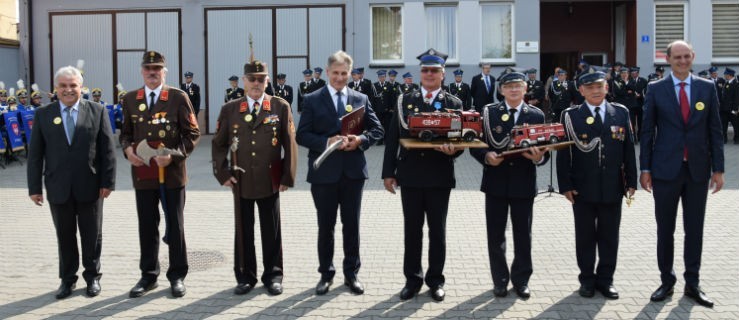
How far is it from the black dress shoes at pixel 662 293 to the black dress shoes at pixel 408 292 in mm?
1907

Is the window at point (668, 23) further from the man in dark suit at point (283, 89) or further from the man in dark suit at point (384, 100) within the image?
the man in dark suit at point (283, 89)

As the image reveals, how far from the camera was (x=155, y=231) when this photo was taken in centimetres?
614

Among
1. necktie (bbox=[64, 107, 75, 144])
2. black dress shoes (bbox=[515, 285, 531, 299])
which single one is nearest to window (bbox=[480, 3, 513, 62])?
black dress shoes (bbox=[515, 285, 531, 299])

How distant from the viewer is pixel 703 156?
559 centimetres

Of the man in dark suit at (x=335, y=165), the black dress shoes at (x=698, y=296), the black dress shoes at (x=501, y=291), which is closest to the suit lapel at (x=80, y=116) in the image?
the man in dark suit at (x=335, y=165)

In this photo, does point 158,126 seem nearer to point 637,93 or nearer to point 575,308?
point 575,308

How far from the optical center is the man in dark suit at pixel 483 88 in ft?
66.7

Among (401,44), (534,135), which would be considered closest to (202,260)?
(534,135)

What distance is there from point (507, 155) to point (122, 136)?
131 inches

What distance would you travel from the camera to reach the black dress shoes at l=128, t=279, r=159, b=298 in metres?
5.90

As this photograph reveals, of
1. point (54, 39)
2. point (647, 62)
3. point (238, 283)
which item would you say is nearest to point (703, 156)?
point (238, 283)

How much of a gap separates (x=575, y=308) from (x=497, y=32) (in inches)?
717

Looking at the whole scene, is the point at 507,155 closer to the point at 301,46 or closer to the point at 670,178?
the point at 670,178

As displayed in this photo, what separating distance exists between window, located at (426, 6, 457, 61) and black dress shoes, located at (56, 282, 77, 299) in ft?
59.1
